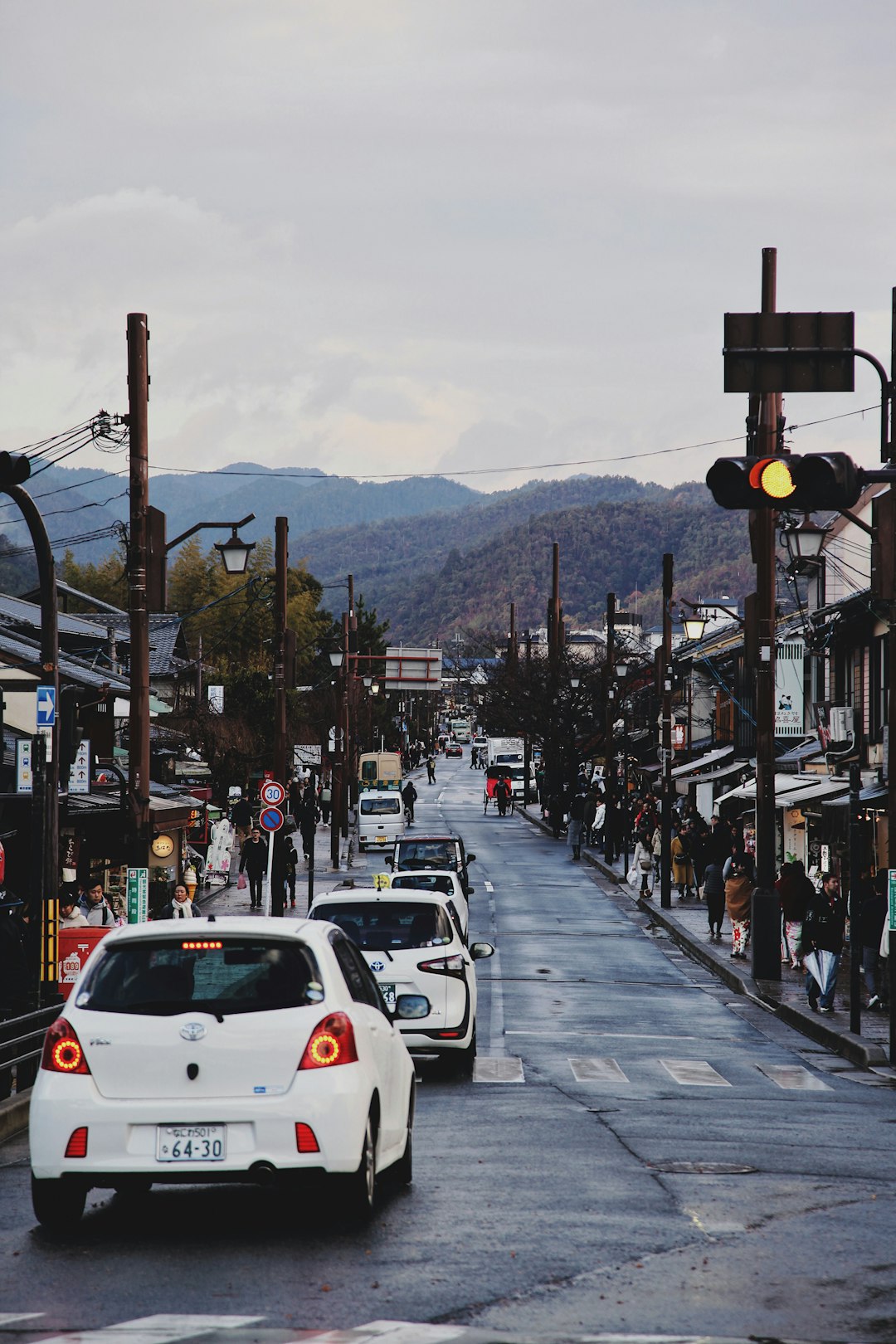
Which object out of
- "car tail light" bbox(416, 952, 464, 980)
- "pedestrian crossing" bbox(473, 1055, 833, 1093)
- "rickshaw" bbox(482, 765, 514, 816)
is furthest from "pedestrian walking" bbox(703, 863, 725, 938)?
"rickshaw" bbox(482, 765, 514, 816)

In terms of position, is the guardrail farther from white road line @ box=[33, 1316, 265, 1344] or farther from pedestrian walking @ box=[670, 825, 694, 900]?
pedestrian walking @ box=[670, 825, 694, 900]

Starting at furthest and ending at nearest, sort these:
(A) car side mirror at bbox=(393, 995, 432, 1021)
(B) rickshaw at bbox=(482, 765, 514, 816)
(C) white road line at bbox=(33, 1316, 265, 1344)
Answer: (B) rickshaw at bbox=(482, 765, 514, 816)
(A) car side mirror at bbox=(393, 995, 432, 1021)
(C) white road line at bbox=(33, 1316, 265, 1344)

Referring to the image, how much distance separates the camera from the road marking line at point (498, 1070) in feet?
51.0

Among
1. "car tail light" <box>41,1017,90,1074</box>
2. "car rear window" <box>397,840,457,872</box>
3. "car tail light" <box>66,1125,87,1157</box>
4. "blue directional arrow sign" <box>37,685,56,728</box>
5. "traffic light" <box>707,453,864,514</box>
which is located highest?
"traffic light" <box>707,453,864,514</box>

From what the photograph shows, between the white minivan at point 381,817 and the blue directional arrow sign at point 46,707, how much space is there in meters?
41.4

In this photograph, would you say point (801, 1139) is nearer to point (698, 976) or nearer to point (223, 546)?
point (698, 976)

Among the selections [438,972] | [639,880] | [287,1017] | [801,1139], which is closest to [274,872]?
[639,880]

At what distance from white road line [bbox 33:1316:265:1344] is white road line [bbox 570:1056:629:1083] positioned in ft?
30.3

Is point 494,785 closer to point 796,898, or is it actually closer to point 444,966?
point 796,898

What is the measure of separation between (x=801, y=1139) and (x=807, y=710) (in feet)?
100.0

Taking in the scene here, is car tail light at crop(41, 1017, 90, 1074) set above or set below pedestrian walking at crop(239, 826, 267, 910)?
above

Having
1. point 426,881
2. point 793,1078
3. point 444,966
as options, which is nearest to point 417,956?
point 444,966

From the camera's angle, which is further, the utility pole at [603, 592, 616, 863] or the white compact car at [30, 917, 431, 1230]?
the utility pole at [603, 592, 616, 863]

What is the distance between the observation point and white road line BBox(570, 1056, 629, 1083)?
51.6ft
